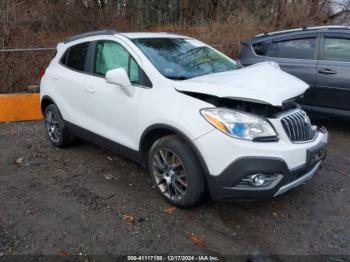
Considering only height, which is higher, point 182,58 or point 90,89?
point 182,58

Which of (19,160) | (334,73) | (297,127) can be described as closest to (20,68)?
(19,160)

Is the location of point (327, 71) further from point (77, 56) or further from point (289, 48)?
point (77, 56)

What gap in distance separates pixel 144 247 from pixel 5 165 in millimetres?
2820

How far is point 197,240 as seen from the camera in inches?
134

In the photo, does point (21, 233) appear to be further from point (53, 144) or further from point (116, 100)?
point (53, 144)

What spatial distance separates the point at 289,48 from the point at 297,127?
130 inches

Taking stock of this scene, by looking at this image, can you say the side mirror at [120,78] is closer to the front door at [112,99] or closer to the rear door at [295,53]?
the front door at [112,99]

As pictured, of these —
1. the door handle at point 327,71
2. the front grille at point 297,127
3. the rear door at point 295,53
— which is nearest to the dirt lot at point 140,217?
the front grille at point 297,127

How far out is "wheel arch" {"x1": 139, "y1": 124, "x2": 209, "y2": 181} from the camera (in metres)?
3.50

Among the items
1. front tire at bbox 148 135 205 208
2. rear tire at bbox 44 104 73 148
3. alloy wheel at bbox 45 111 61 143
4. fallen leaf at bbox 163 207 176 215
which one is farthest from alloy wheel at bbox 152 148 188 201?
alloy wheel at bbox 45 111 61 143

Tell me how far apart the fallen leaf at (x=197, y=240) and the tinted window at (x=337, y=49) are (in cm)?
392

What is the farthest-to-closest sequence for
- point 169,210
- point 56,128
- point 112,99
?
point 56,128, point 112,99, point 169,210

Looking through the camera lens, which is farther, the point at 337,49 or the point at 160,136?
the point at 337,49

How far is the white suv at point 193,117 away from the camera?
133 inches
